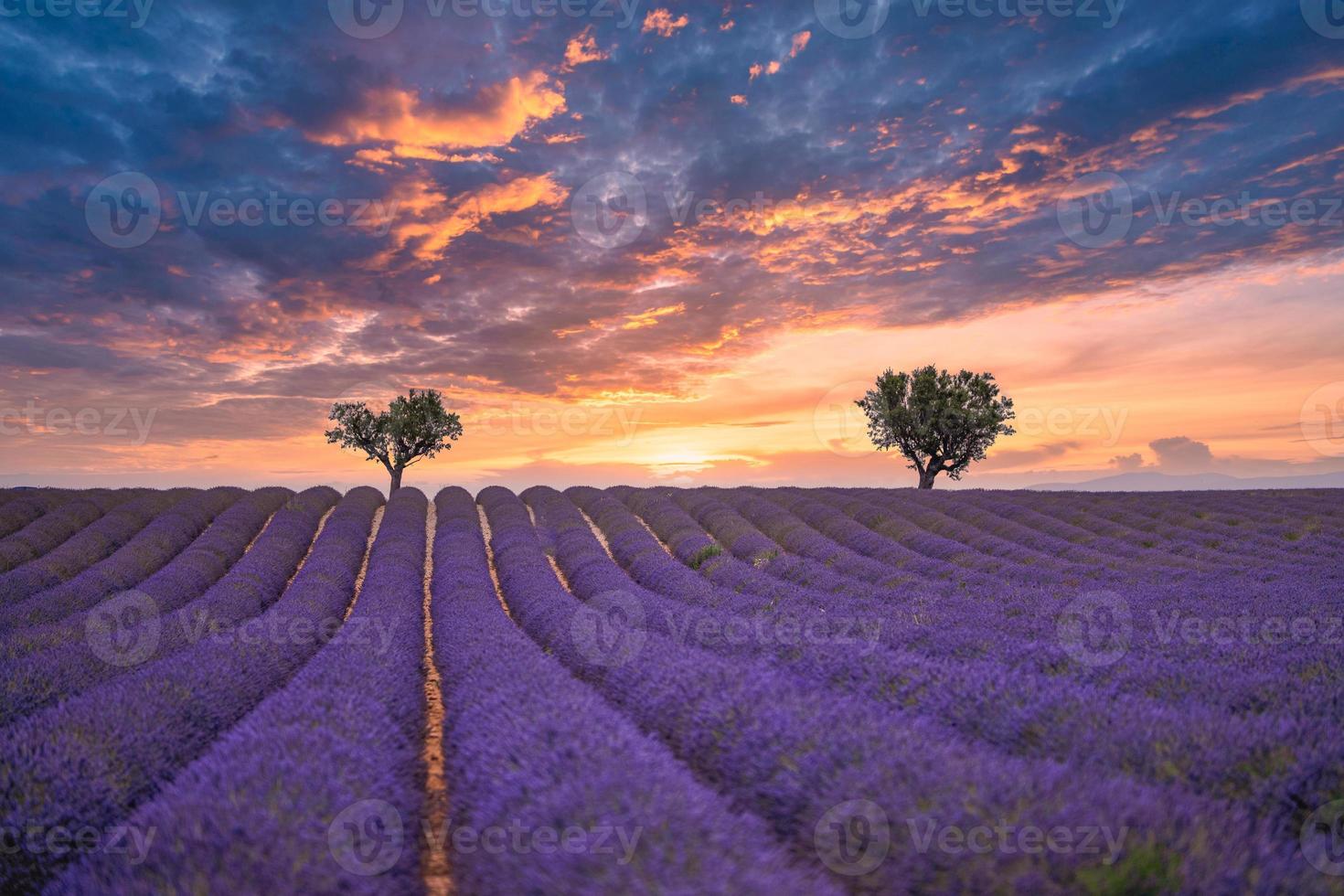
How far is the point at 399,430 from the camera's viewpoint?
109 ft

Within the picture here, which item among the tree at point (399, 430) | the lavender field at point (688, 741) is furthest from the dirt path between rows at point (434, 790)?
the tree at point (399, 430)

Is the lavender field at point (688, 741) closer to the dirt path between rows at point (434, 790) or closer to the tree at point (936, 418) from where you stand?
the dirt path between rows at point (434, 790)

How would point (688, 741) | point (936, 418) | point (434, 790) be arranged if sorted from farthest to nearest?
point (936, 418) → point (434, 790) → point (688, 741)

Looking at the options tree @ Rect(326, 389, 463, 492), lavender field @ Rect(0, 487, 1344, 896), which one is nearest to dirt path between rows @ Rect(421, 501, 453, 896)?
lavender field @ Rect(0, 487, 1344, 896)

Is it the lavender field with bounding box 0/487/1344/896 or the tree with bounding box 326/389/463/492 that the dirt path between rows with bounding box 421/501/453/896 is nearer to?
the lavender field with bounding box 0/487/1344/896

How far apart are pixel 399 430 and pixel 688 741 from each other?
32160 millimetres

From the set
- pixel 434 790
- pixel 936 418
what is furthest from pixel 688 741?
pixel 936 418

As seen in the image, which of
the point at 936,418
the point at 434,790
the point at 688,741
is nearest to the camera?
the point at 688,741

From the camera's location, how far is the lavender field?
8.37 feet

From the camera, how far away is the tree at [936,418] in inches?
1280

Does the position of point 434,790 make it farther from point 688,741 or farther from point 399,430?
point 399,430

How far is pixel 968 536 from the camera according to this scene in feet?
55.9

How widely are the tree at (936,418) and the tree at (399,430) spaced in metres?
22.1

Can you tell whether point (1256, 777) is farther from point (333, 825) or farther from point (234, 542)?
point (234, 542)
